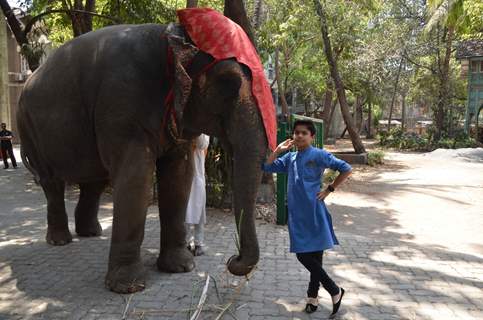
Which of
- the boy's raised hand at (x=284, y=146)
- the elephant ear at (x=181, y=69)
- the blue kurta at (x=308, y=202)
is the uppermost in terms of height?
the elephant ear at (x=181, y=69)

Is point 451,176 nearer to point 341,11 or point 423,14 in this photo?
point 341,11

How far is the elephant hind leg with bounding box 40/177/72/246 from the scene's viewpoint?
5594 millimetres

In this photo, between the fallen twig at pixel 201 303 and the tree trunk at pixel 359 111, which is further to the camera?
the tree trunk at pixel 359 111

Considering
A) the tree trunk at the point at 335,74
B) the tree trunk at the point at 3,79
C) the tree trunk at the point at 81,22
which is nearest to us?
the tree trunk at the point at 81,22

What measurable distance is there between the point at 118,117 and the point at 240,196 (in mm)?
1279

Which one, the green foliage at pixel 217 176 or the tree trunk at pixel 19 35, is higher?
the tree trunk at pixel 19 35

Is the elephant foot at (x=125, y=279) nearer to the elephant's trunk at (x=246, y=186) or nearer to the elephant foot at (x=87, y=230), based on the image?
the elephant's trunk at (x=246, y=186)

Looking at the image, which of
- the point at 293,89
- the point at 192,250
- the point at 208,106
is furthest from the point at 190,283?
the point at 293,89

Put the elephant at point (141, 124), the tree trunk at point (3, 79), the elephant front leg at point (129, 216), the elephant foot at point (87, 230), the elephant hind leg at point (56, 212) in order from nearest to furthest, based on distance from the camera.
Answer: the elephant at point (141, 124)
the elephant front leg at point (129, 216)
the elephant hind leg at point (56, 212)
the elephant foot at point (87, 230)
the tree trunk at point (3, 79)

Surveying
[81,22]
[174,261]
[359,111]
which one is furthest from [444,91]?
[174,261]

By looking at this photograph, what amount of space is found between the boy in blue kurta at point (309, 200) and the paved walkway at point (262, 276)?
462 mm

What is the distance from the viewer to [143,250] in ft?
19.0

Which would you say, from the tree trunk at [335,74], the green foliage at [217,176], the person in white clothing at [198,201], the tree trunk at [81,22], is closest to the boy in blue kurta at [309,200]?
the person in white clothing at [198,201]

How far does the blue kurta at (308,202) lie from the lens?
3.70 m
